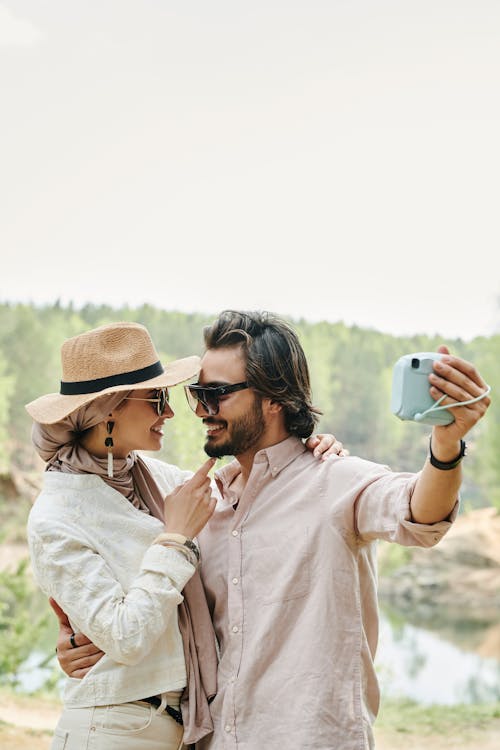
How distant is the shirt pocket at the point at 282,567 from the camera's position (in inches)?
70.6

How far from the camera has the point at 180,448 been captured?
777 centimetres

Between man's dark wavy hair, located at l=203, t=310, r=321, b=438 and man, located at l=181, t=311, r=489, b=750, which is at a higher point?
man's dark wavy hair, located at l=203, t=310, r=321, b=438

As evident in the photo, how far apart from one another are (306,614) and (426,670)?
1044 centimetres

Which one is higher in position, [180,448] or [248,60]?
[248,60]

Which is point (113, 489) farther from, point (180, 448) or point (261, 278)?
point (261, 278)

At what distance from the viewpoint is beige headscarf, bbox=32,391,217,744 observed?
Answer: 71.5 inches

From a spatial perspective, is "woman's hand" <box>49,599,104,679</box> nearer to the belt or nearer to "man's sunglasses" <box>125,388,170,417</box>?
the belt

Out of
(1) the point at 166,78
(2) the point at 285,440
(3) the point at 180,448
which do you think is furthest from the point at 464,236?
(2) the point at 285,440

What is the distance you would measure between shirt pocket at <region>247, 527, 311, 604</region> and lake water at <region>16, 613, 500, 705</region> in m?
8.09

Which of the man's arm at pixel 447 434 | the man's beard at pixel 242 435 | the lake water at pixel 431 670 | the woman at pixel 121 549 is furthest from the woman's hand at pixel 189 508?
the lake water at pixel 431 670

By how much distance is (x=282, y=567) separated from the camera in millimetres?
1819

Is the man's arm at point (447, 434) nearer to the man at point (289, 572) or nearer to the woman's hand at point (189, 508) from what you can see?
the man at point (289, 572)

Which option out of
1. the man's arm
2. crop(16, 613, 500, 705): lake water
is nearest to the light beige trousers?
the man's arm

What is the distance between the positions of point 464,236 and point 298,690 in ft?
52.4
